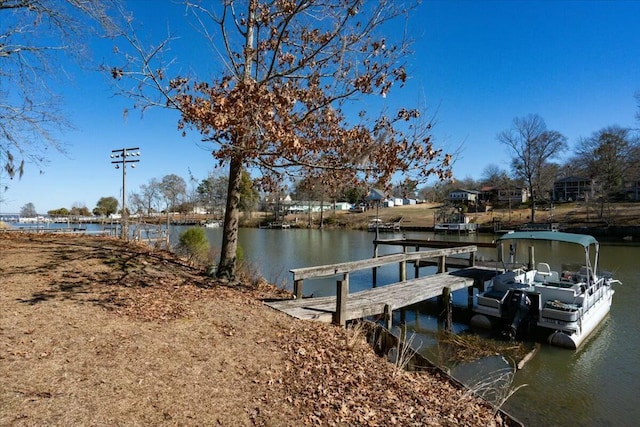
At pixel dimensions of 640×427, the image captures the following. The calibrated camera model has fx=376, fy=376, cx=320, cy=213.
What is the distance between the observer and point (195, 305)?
7.37 meters

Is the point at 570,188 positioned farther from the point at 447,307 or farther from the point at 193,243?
the point at 193,243

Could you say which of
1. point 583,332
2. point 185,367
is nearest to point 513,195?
point 583,332

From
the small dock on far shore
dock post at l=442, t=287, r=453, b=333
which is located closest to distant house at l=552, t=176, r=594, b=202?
the small dock on far shore

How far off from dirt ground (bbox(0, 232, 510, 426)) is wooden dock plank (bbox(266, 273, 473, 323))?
618 mm

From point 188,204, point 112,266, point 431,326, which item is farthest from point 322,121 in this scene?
point 188,204

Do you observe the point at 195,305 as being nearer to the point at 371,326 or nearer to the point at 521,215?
→ the point at 371,326

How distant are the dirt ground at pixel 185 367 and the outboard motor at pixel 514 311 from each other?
5.66 metres

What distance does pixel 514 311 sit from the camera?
10883 millimetres

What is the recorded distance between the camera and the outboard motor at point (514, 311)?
35.0 feet

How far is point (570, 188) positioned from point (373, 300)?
3083 inches

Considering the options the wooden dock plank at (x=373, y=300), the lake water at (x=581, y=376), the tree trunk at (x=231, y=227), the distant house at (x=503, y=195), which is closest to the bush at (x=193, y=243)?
the tree trunk at (x=231, y=227)

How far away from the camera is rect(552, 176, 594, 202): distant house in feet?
225

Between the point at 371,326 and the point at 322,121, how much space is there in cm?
493

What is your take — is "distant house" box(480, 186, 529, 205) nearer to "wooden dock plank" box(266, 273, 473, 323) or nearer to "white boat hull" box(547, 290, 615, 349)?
"white boat hull" box(547, 290, 615, 349)
